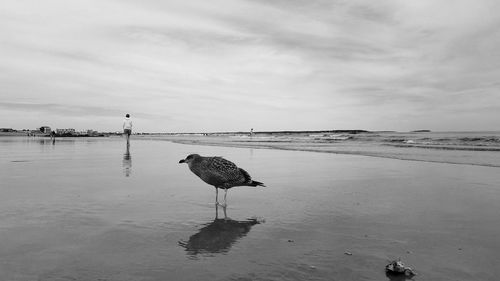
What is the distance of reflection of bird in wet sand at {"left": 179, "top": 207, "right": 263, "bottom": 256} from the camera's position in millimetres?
4633

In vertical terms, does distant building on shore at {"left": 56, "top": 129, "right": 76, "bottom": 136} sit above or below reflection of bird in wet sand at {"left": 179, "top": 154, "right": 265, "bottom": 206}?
above

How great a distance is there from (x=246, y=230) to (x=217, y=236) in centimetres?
49

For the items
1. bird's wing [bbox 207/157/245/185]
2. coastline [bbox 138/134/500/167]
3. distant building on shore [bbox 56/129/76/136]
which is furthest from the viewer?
distant building on shore [bbox 56/129/76/136]

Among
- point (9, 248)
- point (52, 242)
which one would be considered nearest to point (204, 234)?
point (52, 242)

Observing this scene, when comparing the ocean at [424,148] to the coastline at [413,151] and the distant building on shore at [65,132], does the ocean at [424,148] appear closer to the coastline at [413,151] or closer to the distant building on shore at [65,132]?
the coastline at [413,151]

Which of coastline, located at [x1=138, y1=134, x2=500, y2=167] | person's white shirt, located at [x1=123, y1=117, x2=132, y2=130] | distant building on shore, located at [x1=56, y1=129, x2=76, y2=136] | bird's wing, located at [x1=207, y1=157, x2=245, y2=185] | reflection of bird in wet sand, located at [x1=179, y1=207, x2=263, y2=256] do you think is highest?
person's white shirt, located at [x1=123, y1=117, x2=132, y2=130]

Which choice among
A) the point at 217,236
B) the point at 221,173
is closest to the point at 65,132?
the point at 221,173

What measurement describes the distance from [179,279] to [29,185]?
6.94 meters

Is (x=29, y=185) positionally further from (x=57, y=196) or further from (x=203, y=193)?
(x=203, y=193)

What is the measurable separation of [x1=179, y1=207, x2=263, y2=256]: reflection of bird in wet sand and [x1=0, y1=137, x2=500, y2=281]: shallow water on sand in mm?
15

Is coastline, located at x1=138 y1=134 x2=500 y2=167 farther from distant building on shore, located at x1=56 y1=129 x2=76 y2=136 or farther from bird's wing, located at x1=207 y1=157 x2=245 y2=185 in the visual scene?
distant building on shore, located at x1=56 y1=129 x2=76 y2=136

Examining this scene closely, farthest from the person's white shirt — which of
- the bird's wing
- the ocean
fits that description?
the bird's wing

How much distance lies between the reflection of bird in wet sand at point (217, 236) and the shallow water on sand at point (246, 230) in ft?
0.05

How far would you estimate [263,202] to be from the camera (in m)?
7.55
